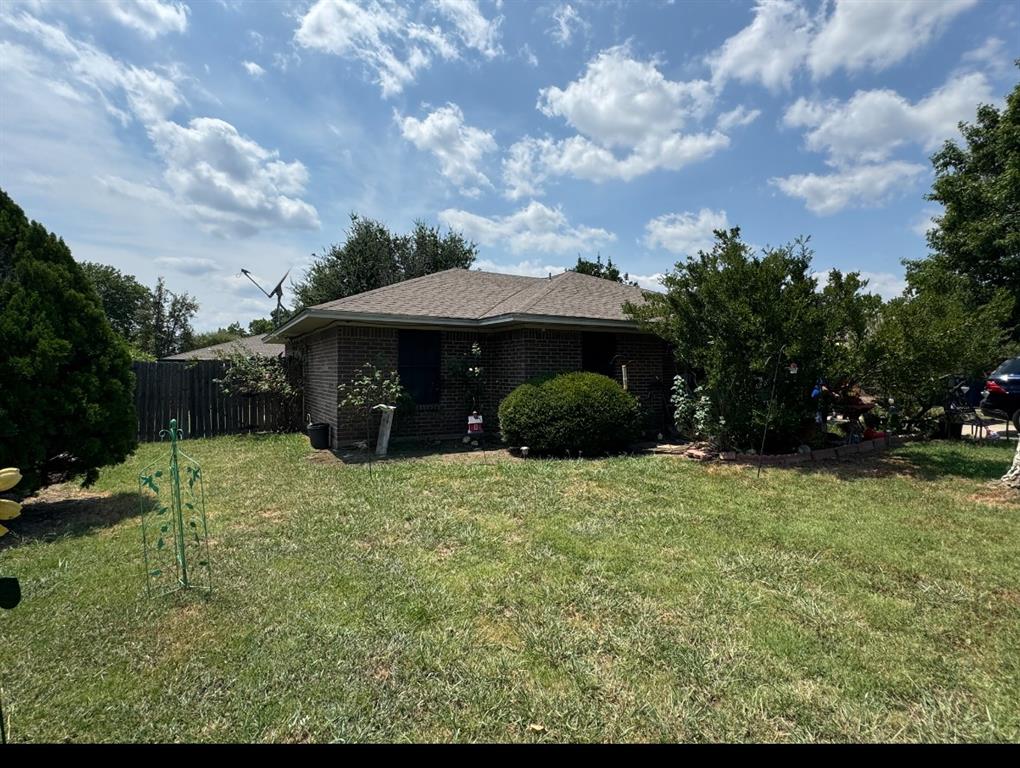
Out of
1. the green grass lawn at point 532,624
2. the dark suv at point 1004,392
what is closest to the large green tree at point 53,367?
the green grass lawn at point 532,624

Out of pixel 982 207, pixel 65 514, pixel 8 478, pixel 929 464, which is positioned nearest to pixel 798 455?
pixel 929 464

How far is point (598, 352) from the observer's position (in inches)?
442

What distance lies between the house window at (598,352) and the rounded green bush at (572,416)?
1860 millimetres

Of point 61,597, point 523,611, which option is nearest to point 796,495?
point 523,611

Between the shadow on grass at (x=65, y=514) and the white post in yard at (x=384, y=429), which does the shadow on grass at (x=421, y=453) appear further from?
the shadow on grass at (x=65, y=514)

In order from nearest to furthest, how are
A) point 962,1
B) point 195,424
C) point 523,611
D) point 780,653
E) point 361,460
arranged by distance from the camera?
point 780,653
point 523,611
point 962,1
point 361,460
point 195,424

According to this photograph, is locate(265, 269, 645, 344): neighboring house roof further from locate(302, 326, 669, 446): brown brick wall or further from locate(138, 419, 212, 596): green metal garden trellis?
locate(138, 419, 212, 596): green metal garden trellis

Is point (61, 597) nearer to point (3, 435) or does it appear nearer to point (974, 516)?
point (3, 435)

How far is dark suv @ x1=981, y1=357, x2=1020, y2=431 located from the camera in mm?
11562

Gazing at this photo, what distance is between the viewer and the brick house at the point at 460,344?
10125mm

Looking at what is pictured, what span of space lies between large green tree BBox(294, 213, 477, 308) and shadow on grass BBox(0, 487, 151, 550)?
65.8 ft

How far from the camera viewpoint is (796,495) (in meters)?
6.26

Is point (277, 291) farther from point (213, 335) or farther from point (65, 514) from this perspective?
point (213, 335)
